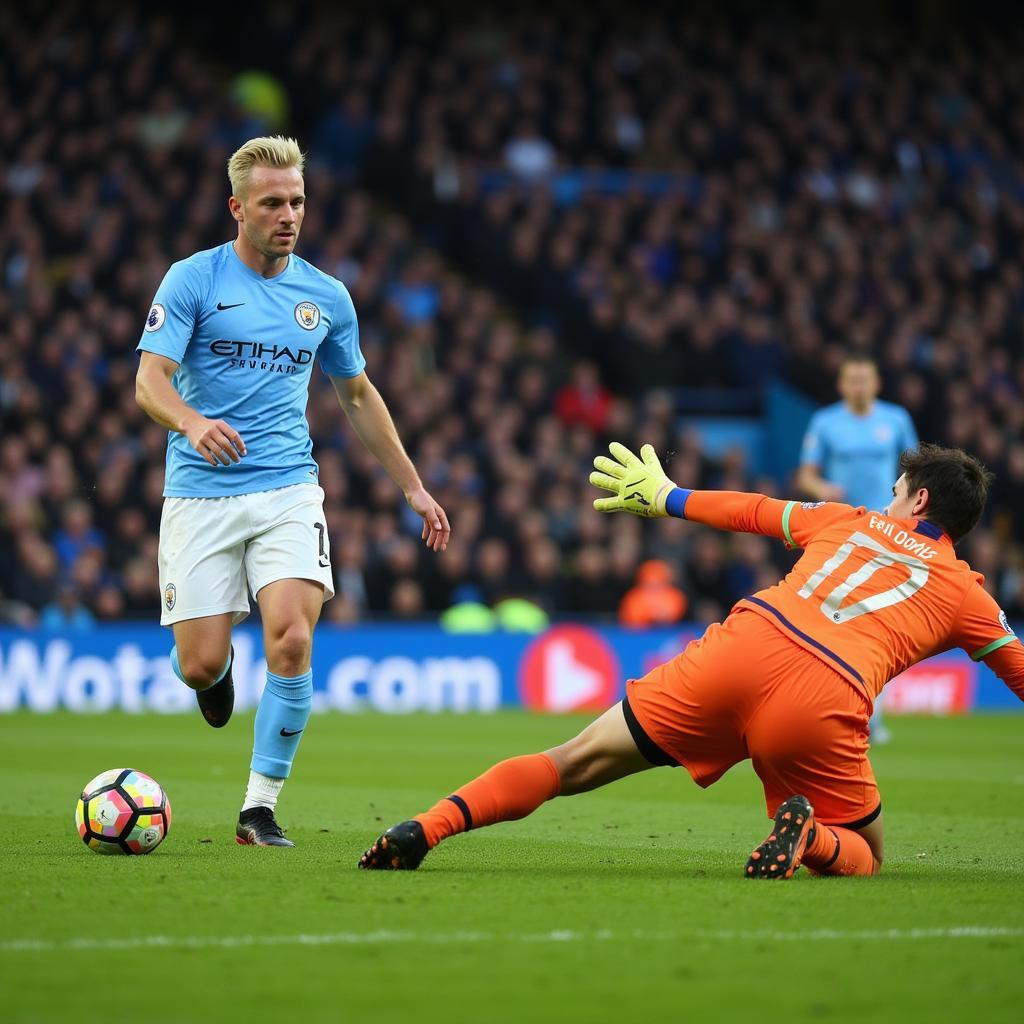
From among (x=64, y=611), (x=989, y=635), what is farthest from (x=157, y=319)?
(x=64, y=611)

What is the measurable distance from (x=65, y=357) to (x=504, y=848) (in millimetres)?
12503

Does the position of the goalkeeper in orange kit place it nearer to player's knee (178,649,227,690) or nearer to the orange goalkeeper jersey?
the orange goalkeeper jersey

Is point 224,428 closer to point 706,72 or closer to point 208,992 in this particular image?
point 208,992

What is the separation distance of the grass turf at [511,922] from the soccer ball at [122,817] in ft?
0.31

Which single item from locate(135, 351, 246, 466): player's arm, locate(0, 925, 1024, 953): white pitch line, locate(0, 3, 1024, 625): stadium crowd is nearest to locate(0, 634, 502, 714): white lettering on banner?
locate(0, 3, 1024, 625): stadium crowd

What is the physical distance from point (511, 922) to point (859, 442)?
7179mm

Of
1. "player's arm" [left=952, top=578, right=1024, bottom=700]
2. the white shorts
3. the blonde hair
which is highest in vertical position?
the blonde hair

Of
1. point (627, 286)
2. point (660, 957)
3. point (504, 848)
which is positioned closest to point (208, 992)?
point (660, 957)

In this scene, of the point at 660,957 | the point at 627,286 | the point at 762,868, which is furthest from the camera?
the point at 627,286

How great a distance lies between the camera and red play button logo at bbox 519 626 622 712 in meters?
17.2

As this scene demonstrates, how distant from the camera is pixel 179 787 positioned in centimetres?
909

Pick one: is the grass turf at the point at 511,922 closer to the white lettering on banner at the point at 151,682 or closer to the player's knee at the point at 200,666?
the player's knee at the point at 200,666

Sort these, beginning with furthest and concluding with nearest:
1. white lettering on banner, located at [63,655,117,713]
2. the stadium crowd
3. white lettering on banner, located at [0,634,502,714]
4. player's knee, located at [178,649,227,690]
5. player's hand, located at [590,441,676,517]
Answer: the stadium crowd < white lettering on banner, located at [63,655,117,713] < white lettering on banner, located at [0,634,502,714] < player's knee, located at [178,649,227,690] < player's hand, located at [590,441,676,517]

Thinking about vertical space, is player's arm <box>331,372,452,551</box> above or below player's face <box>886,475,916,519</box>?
above
